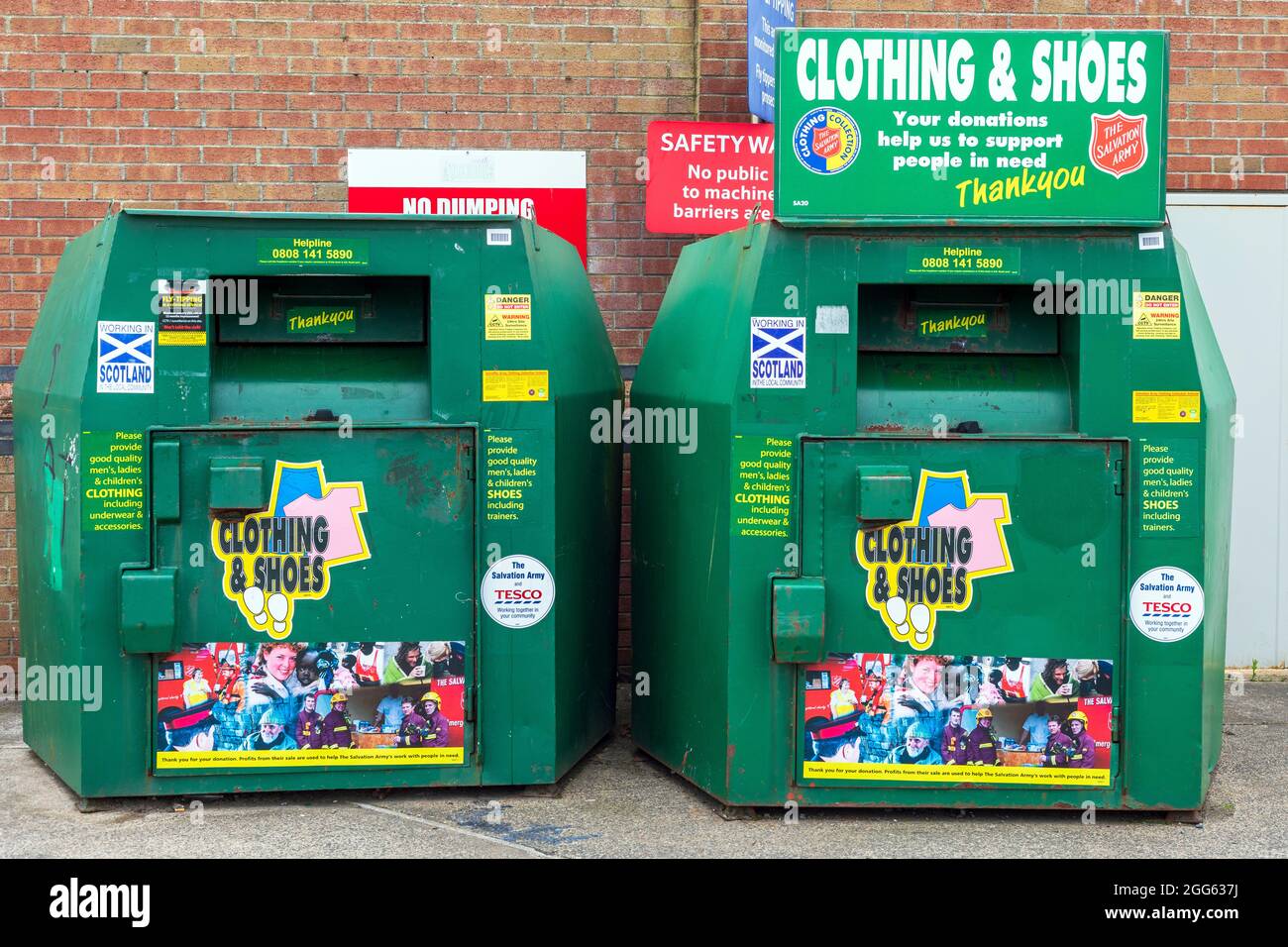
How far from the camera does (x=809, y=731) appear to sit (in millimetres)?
4227

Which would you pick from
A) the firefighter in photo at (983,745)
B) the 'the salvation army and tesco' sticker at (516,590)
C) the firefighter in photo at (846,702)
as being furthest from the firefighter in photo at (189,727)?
the firefighter in photo at (983,745)

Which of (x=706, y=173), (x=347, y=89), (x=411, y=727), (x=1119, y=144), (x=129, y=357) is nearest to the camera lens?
(x=1119, y=144)

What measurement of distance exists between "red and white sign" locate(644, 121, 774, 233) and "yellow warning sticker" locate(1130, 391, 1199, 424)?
2.37 m

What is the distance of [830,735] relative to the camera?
13.9 ft

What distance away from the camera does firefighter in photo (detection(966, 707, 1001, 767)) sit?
4.21 m

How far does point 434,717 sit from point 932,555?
1799 mm

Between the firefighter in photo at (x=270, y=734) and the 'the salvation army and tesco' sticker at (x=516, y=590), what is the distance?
2.61 ft

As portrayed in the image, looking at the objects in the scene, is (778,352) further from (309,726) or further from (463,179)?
(463,179)

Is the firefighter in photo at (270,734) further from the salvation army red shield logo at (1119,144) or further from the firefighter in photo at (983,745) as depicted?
the salvation army red shield logo at (1119,144)

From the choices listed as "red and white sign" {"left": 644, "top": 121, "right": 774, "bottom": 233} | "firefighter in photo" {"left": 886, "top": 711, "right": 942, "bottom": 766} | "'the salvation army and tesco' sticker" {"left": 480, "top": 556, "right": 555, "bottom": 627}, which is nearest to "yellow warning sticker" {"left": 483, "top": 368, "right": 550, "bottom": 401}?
"'the salvation army and tesco' sticker" {"left": 480, "top": 556, "right": 555, "bottom": 627}

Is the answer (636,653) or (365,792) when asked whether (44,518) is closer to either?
(365,792)

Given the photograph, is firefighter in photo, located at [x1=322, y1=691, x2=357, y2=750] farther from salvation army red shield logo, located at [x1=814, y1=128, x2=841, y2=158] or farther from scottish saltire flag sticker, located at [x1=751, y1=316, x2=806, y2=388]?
salvation army red shield logo, located at [x1=814, y1=128, x2=841, y2=158]

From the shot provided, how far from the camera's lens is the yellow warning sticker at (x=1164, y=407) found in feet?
13.7

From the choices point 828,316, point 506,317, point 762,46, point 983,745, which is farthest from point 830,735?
point 762,46
